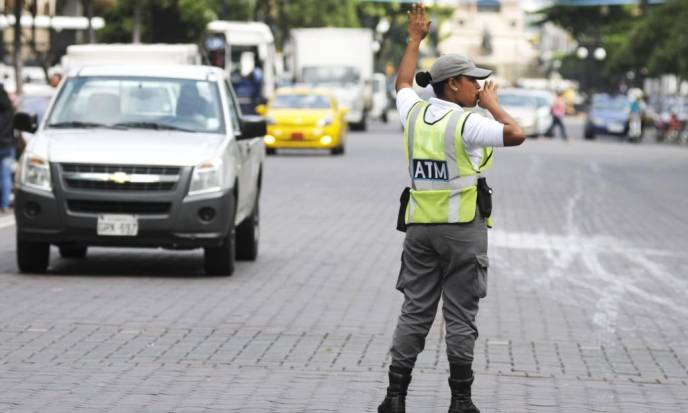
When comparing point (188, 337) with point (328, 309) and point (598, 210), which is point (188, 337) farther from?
point (598, 210)

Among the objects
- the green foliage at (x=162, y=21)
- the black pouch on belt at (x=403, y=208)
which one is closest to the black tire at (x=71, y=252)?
the black pouch on belt at (x=403, y=208)

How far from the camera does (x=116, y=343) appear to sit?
10.1 m

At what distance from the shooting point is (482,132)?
7.35 m

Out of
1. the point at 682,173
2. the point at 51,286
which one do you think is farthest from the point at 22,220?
the point at 682,173

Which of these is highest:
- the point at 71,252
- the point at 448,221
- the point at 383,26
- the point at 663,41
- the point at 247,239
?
the point at 448,221

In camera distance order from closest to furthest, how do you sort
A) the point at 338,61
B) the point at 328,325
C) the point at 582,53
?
the point at 328,325, the point at 338,61, the point at 582,53

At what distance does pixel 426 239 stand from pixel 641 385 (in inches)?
79.1

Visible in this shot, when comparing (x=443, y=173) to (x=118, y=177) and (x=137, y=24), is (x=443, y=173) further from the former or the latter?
(x=137, y=24)

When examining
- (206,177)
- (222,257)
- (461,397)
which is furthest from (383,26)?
(461,397)

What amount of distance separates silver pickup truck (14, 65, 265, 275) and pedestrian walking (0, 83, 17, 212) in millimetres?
6378

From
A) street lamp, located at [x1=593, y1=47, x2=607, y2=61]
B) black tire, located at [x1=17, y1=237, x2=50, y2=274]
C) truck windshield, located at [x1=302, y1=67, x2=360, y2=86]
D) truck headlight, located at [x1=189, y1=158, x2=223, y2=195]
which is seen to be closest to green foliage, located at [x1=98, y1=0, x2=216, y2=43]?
truck windshield, located at [x1=302, y1=67, x2=360, y2=86]

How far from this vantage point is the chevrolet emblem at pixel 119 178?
13.4 meters

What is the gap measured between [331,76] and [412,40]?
46245 millimetres

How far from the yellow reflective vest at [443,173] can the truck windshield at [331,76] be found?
151 feet
